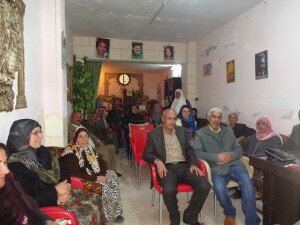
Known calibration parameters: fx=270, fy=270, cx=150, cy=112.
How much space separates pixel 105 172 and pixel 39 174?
93cm

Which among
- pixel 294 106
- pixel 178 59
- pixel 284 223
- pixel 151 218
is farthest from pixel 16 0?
pixel 178 59

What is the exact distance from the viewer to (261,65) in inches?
Result: 176

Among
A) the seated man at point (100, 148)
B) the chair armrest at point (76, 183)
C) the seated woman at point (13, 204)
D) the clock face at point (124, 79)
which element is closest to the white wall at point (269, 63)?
the seated man at point (100, 148)

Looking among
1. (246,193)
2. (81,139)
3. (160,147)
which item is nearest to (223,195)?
(246,193)

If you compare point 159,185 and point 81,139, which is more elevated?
point 81,139

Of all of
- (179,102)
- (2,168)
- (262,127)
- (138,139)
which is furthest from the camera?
(179,102)

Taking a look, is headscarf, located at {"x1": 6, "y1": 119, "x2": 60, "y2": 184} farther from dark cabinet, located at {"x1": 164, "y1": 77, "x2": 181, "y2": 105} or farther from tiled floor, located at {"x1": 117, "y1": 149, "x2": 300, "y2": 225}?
dark cabinet, located at {"x1": 164, "y1": 77, "x2": 181, "y2": 105}

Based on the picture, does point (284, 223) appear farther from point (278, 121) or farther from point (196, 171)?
point (278, 121)

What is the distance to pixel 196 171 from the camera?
2.72 metres

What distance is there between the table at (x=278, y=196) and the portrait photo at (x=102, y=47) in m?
5.15

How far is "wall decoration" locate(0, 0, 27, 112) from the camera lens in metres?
1.89

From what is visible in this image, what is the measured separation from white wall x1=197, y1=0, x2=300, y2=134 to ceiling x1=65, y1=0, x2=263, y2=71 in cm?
30

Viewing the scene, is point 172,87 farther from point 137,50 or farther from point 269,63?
point 269,63

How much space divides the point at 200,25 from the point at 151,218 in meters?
4.20
